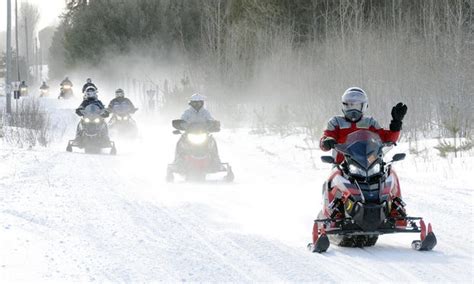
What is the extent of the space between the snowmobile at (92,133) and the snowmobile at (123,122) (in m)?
3.26

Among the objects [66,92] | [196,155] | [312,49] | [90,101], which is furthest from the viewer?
[66,92]

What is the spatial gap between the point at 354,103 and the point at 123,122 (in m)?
16.7

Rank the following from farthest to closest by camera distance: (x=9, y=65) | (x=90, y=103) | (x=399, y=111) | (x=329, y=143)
→ (x=9, y=65)
(x=90, y=103)
(x=399, y=111)
(x=329, y=143)

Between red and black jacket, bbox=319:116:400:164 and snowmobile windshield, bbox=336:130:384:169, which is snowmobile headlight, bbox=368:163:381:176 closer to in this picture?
snowmobile windshield, bbox=336:130:384:169

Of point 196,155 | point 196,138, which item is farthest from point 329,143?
point 196,138

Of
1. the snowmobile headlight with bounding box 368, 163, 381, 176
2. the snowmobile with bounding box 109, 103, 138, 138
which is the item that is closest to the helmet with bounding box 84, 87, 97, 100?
the snowmobile with bounding box 109, 103, 138, 138

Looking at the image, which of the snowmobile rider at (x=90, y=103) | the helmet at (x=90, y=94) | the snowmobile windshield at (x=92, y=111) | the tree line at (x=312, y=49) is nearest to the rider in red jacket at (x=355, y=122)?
the tree line at (x=312, y=49)

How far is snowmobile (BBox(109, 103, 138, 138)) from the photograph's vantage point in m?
24.0

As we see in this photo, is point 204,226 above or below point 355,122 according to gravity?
below

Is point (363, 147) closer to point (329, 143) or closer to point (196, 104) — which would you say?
point (329, 143)

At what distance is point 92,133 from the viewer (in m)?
20.3

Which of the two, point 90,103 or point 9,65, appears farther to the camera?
point 9,65

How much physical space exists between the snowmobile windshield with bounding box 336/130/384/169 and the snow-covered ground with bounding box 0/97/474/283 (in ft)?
2.98

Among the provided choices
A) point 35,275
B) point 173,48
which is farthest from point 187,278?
point 173,48
